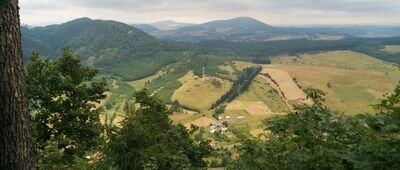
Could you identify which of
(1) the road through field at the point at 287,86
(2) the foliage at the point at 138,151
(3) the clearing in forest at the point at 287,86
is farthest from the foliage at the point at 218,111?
(2) the foliage at the point at 138,151

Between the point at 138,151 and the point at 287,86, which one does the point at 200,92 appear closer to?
the point at 287,86

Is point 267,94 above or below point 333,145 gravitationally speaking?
below

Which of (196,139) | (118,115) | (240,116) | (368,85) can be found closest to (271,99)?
(240,116)

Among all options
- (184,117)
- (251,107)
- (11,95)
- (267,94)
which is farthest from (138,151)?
(267,94)

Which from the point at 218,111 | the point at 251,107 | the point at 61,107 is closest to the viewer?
the point at 61,107

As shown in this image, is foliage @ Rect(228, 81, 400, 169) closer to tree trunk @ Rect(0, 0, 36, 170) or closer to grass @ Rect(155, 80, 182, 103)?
tree trunk @ Rect(0, 0, 36, 170)

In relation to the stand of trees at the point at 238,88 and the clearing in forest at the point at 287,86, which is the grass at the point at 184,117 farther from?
the clearing in forest at the point at 287,86

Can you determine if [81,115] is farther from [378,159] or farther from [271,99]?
[271,99]
